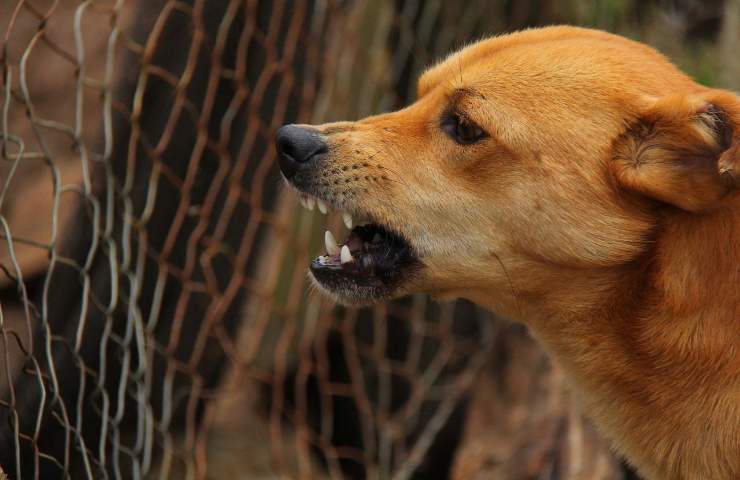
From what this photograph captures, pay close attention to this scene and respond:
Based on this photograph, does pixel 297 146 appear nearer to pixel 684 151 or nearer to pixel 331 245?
pixel 331 245

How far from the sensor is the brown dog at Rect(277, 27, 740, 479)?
2771 mm

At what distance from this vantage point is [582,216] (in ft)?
9.57

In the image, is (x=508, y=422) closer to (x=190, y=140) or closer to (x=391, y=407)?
(x=391, y=407)

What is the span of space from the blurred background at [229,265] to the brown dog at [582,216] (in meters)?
1.00

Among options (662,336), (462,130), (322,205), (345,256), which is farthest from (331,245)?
(662,336)

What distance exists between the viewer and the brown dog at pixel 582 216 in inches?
109

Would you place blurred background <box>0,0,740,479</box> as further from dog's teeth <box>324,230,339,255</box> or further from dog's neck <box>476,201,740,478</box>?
dog's neck <box>476,201,740,478</box>

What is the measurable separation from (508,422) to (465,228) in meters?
2.04

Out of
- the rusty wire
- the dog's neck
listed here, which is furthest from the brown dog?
the rusty wire

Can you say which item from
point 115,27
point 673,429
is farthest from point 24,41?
point 673,429

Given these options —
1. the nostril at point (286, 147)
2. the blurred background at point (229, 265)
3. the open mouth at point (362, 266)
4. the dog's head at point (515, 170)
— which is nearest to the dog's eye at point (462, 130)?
the dog's head at point (515, 170)

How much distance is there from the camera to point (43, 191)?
16.3 feet

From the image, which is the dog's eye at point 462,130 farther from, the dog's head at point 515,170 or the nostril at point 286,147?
the nostril at point 286,147

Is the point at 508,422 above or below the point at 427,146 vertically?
below
